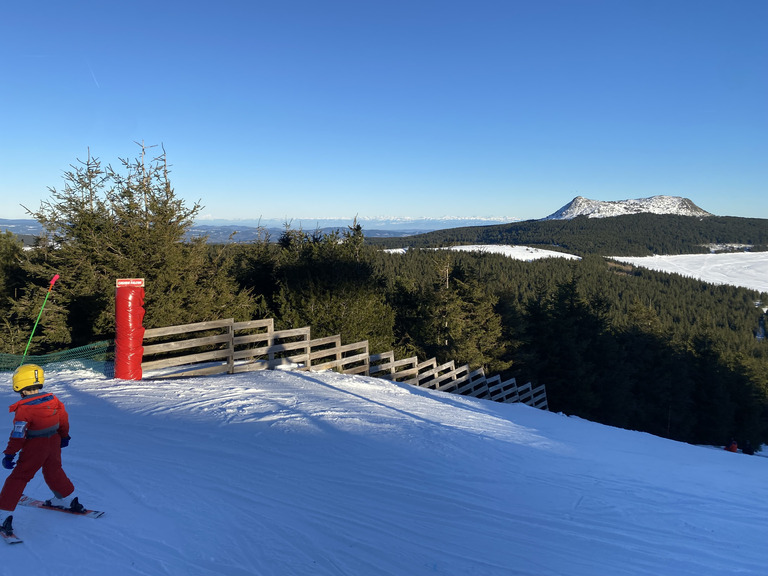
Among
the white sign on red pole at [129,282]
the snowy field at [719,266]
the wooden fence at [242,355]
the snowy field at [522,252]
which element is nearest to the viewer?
the white sign on red pole at [129,282]

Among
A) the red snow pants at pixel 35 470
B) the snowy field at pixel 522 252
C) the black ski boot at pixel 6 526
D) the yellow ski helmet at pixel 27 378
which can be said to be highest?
the snowy field at pixel 522 252

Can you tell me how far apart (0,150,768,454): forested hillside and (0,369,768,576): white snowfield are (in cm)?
696

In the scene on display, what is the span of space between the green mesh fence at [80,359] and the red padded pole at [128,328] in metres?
0.59

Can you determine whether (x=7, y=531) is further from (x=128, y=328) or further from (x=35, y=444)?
(x=128, y=328)

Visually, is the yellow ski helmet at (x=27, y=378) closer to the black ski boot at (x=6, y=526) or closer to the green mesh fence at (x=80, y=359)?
the black ski boot at (x=6, y=526)

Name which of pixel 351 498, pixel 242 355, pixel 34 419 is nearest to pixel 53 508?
pixel 34 419

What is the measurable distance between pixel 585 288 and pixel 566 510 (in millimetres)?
98426

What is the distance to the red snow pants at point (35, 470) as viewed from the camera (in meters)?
3.40

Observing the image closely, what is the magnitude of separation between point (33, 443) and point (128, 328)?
5.30 metres

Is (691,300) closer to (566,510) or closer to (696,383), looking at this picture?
(696,383)

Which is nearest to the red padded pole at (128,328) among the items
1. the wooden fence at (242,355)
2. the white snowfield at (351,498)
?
the wooden fence at (242,355)

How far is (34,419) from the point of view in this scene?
3.49m

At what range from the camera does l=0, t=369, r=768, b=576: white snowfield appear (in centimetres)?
345

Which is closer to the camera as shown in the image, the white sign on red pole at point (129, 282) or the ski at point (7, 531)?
the ski at point (7, 531)
